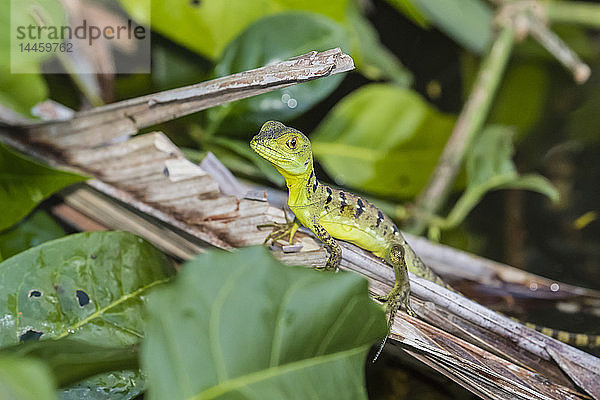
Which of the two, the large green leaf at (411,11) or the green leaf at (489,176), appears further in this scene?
the large green leaf at (411,11)

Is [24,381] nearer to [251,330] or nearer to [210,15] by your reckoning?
[251,330]

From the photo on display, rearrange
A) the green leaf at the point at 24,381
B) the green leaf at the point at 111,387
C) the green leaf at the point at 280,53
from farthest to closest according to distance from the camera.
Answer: the green leaf at the point at 280,53, the green leaf at the point at 111,387, the green leaf at the point at 24,381

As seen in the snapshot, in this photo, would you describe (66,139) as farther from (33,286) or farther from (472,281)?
(472,281)

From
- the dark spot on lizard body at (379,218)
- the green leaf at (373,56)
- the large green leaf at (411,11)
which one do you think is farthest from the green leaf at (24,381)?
the large green leaf at (411,11)

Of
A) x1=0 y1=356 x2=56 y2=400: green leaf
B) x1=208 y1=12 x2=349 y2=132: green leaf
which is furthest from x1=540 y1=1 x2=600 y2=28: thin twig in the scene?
x1=0 y1=356 x2=56 y2=400: green leaf

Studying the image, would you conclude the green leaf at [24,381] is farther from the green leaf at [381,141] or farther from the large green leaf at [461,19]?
the large green leaf at [461,19]
